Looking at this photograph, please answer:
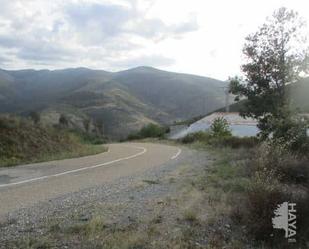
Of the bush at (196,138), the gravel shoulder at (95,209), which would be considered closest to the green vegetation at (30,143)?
the gravel shoulder at (95,209)

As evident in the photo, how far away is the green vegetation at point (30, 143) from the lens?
19267mm

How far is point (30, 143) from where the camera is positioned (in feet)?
68.7

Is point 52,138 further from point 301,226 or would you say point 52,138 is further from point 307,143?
point 301,226

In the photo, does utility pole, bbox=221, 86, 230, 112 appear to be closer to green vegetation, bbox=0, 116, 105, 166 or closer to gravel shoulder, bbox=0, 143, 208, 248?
green vegetation, bbox=0, 116, 105, 166

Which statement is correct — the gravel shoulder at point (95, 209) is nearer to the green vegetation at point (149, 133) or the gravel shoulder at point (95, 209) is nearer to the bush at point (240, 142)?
the bush at point (240, 142)

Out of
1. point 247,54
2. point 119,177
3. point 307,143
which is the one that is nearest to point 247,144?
point 247,54

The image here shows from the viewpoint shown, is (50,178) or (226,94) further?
→ (226,94)

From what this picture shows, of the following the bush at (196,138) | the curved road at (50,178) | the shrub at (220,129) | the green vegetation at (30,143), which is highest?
the green vegetation at (30,143)

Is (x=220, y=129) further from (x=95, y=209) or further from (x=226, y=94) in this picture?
(x=95, y=209)

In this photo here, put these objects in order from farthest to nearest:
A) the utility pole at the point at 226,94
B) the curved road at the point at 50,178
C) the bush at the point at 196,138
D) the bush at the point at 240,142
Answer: the bush at the point at 196,138 → the bush at the point at 240,142 → the utility pole at the point at 226,94 → the curved road at the point at 50,178

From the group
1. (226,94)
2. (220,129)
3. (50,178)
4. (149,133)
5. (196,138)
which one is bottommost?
(149,133)

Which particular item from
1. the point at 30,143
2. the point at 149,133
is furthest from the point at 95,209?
the point at 149,133

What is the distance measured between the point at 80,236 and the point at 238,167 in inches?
400

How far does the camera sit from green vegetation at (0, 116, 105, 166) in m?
19.3
